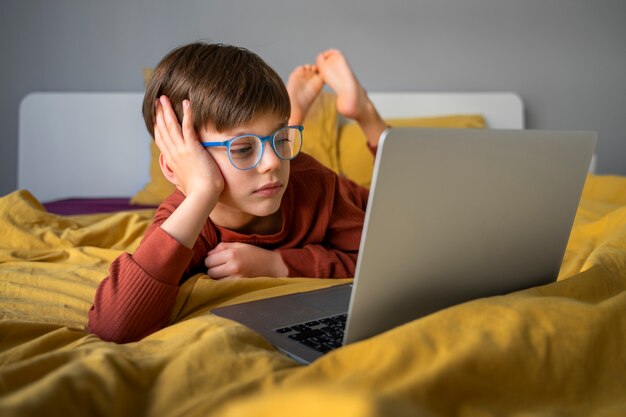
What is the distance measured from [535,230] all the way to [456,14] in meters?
2.61

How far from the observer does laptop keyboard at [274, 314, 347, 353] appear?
840mm

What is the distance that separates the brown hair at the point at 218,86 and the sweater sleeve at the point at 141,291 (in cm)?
24

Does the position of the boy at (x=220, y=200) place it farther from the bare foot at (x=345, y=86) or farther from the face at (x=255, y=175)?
the bare foot at (x=345, y=86)

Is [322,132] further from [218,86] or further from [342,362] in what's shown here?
[342,362]

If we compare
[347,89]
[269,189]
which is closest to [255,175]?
[269,189]

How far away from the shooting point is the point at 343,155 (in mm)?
2744

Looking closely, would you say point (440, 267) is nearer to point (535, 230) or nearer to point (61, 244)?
point (535, 230)

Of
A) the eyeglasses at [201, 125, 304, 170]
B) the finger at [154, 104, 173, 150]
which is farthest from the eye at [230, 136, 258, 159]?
the finger at [154, 104, 173, 150]

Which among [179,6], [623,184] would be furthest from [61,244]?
[179,6]

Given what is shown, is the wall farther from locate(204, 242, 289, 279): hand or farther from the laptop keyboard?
the laptop keyboard

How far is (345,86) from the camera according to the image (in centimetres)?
208

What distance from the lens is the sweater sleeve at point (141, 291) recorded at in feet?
3.41

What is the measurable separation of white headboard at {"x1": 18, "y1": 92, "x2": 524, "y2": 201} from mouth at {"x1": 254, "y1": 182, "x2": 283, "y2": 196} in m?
1.99

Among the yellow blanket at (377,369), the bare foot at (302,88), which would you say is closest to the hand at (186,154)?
the yellow blanket at (377,369)
